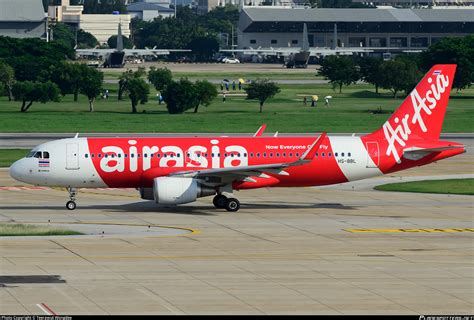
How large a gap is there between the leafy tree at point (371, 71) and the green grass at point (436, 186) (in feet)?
320

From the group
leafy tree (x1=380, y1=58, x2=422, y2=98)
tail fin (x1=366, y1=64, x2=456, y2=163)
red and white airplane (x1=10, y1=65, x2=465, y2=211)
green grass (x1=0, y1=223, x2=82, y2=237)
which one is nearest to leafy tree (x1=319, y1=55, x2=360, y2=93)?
leafy tree (x1=380, y1=58, x2=422, y2=98)

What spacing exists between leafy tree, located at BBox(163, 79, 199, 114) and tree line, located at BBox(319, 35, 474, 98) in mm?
38947

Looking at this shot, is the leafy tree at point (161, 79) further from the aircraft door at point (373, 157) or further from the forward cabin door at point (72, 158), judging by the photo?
the forward cabin door at point (72, 158)

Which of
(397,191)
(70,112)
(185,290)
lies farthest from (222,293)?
(70,112)

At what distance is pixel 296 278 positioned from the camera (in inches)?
1596

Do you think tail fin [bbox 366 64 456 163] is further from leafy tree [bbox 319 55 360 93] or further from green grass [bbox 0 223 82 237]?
leafy tree [bbox 319 55 360 93]

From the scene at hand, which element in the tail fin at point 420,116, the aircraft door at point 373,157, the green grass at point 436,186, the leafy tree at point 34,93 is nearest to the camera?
the aircraft door at point 373,157

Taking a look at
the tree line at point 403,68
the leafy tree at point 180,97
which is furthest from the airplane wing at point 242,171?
the tree line at point 403,68

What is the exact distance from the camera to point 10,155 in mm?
88312

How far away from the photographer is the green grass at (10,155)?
8379 cm

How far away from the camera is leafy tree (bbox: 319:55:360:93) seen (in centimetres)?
18175

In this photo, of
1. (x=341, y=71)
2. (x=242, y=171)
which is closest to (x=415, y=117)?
(x=242, y=171)

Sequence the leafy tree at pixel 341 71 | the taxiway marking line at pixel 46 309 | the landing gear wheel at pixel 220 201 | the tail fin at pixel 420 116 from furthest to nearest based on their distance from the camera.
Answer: the leafy tree at pixel 341 71
the tail fin at pixel 420 116
the landing gear wheel at pixel 220 201
the taxiway marking line at pixel 46 309

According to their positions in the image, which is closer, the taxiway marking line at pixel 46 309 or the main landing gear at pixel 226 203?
the taxiway marking line at pixel 46 309
